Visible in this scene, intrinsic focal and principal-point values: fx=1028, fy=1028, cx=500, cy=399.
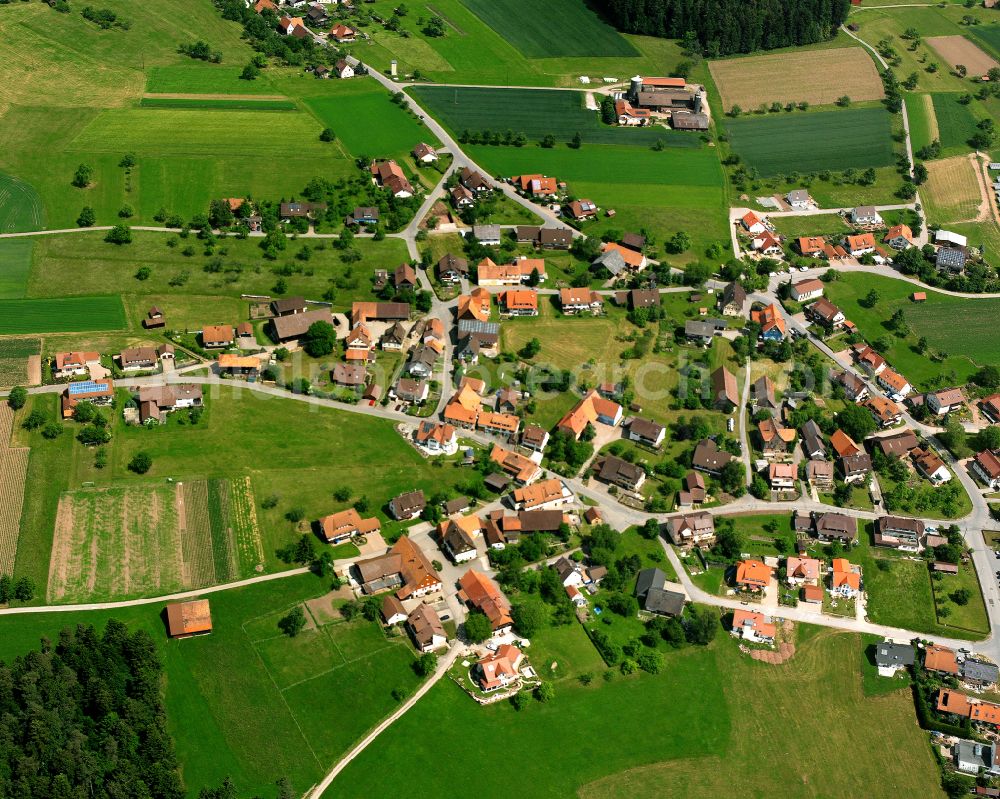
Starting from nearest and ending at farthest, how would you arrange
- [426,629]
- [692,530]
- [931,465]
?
[426,629] → [692,530] → [931,465]

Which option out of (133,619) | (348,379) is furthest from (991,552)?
(133,619)

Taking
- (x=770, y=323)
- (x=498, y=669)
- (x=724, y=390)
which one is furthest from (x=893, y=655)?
(x=770, y=323)

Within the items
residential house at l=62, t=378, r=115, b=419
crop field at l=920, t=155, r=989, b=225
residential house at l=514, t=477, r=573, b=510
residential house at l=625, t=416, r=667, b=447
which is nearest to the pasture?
residential house at l=62, t=378, r=115, b=419

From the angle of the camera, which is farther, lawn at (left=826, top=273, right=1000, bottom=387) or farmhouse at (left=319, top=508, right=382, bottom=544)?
lawn at (left=826, top=273, right=1000, bottom=387)

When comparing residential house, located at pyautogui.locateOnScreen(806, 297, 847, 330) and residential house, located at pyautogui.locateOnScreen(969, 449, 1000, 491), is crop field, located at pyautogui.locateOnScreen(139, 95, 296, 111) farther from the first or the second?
residential house, located at pyautogui.locateOnScreen(969, 449, 1000, 491)

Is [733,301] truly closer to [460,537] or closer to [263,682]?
[460,537]

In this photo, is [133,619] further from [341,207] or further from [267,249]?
[341,207]
